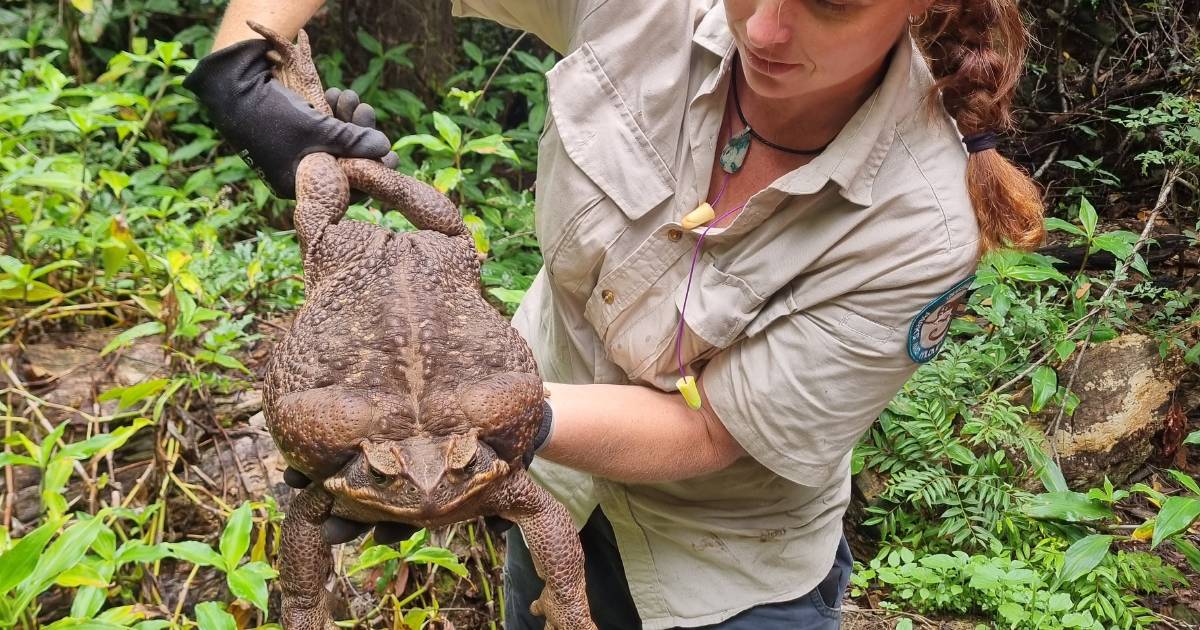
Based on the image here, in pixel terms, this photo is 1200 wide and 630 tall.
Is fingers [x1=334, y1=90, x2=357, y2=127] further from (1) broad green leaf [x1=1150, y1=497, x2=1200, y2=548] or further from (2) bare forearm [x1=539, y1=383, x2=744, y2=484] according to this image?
(1) broad green leaf [x1=1150, y1=497, x2=1200, y2=548]

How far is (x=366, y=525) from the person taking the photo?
5.54 ft

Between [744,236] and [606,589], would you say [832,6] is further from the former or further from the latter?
[606,589]

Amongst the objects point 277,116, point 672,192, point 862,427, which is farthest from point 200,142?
point 862,427

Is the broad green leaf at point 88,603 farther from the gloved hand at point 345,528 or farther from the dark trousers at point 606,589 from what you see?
the dark trousers at point 606,589

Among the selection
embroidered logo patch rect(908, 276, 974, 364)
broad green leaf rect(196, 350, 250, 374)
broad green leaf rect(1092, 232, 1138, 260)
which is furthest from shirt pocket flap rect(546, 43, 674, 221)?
broad green leaf rect(1092, 232, 1138, 260)

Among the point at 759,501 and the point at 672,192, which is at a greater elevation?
the point at 672,192

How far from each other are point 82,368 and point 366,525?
2368mm

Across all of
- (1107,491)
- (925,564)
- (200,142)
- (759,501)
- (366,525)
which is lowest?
(925,564)

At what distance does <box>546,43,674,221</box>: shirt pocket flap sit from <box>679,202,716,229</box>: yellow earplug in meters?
0.10

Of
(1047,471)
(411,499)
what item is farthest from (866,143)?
(1047,471)

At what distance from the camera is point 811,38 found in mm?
1742

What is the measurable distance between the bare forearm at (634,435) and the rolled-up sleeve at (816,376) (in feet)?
0.26

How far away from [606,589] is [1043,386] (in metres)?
2.23

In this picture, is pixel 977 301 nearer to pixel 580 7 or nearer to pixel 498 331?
pixel 580 7
